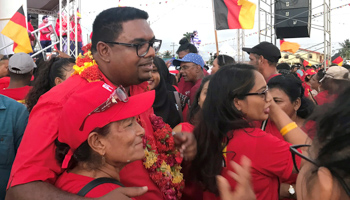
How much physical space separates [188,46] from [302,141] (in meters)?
5.37

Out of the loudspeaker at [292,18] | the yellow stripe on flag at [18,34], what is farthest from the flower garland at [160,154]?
the loudspeaker at [292,18]

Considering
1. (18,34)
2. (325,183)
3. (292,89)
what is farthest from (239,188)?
(18,34)

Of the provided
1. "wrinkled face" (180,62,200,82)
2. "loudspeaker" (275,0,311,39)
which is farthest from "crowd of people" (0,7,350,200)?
"loudspeaker" (275,0,311,39)

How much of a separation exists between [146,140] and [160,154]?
0.18 meters

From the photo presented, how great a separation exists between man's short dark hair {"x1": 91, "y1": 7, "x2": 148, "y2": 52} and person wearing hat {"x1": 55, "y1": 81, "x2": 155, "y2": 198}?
44 cm

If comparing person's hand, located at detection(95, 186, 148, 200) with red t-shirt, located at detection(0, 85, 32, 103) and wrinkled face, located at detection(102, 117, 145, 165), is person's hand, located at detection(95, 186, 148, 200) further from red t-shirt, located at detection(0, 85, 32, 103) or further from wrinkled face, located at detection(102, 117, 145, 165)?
red t-shirt, located at detection(0, 85, 32, 103)

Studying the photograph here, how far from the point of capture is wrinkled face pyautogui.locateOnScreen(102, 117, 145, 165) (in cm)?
171

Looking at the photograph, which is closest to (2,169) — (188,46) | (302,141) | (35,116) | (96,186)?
(35,116)

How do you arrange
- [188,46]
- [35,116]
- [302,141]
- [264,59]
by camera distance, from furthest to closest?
[188,46]
[264,59]
[302,141]
[35,116]

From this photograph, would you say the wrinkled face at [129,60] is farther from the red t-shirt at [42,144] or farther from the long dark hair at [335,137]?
the long dark hair at [335,137]

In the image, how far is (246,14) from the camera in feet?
27.2

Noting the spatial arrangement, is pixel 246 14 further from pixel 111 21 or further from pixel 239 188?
pixel 239 188

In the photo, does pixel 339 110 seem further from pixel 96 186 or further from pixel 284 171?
pixel 96 186

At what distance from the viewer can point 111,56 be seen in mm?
2059
